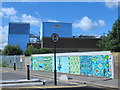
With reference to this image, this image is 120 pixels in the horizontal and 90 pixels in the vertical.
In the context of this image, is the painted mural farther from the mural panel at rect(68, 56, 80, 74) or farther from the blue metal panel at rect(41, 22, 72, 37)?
the blue metal panel at rect(41, 22, 72, 37)

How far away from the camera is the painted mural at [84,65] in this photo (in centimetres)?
1384

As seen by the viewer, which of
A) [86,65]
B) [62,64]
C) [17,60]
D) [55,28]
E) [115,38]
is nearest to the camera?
[86,65]

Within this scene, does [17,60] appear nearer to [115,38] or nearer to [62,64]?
[62,64]

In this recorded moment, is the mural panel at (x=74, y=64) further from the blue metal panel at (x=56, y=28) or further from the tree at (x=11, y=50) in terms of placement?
the blue metal panel at (x=56, y=28)

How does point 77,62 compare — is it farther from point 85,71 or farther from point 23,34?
point 23,34

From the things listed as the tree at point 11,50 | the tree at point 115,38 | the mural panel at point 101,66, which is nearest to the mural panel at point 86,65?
the mural panel at point 101,66

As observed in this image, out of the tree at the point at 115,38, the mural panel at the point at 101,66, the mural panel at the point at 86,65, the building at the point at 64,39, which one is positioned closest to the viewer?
the mural panel at the point at 101,66

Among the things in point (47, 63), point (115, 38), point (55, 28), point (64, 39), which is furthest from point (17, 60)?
point (64, 39)

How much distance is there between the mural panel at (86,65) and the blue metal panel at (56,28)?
31574 millimetres

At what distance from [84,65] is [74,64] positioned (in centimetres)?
146

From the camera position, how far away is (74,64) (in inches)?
674

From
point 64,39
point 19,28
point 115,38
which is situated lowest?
point 115,38

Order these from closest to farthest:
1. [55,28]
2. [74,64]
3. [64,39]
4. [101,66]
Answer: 1. [101,66]
2. [74,64]
3. [55,28]
4. [64,39]

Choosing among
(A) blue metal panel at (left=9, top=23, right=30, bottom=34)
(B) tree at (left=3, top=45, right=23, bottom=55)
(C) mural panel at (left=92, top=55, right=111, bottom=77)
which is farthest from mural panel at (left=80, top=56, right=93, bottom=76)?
(A) blue metal panel at (left=9, top=23, right=30, bottom=34)
